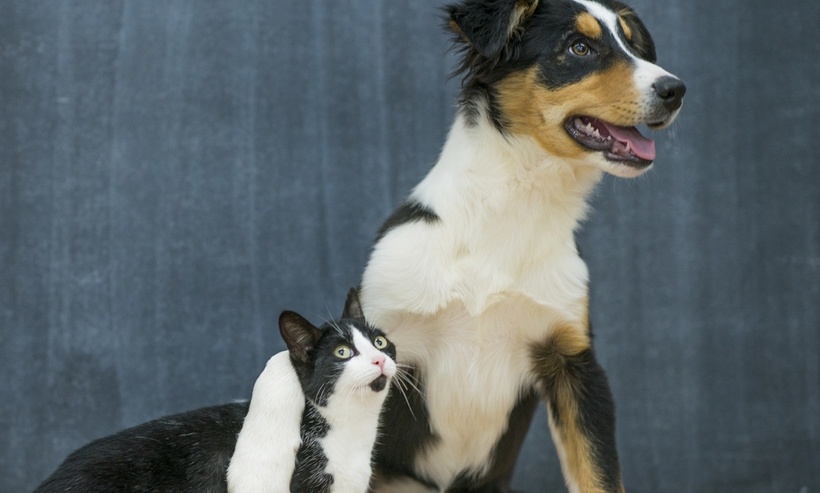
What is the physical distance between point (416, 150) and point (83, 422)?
1.44 metres

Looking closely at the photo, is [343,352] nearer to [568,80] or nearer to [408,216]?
[408,216]

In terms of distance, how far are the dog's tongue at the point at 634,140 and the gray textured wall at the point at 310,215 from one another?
1.06 m

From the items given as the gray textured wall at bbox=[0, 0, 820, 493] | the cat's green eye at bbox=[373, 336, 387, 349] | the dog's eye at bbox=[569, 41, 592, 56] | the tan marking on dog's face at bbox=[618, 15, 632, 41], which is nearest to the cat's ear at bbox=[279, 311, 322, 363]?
the cat's green eye at bbox=[373, 336, 387, 349]

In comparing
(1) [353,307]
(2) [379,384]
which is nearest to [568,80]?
(1) [353,307]

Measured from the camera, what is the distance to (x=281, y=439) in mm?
2205

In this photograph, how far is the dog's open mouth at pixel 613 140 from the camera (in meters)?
2.45

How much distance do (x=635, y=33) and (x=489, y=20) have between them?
1.63ft

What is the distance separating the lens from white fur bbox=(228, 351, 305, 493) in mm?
2162

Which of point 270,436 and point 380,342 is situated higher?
point 380,342

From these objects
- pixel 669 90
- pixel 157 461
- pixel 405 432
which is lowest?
pixel 405 432

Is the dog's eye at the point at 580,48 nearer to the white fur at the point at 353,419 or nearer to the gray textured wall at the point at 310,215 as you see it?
the white fur at the point at 353,419

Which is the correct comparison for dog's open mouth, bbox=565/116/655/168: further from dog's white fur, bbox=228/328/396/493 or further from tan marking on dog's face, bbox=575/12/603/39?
dog's white fur, bbox=228/328/396/493

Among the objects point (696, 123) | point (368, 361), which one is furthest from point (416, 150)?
point (368, 361)

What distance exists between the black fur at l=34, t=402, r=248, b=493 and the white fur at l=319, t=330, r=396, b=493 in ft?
0.76
